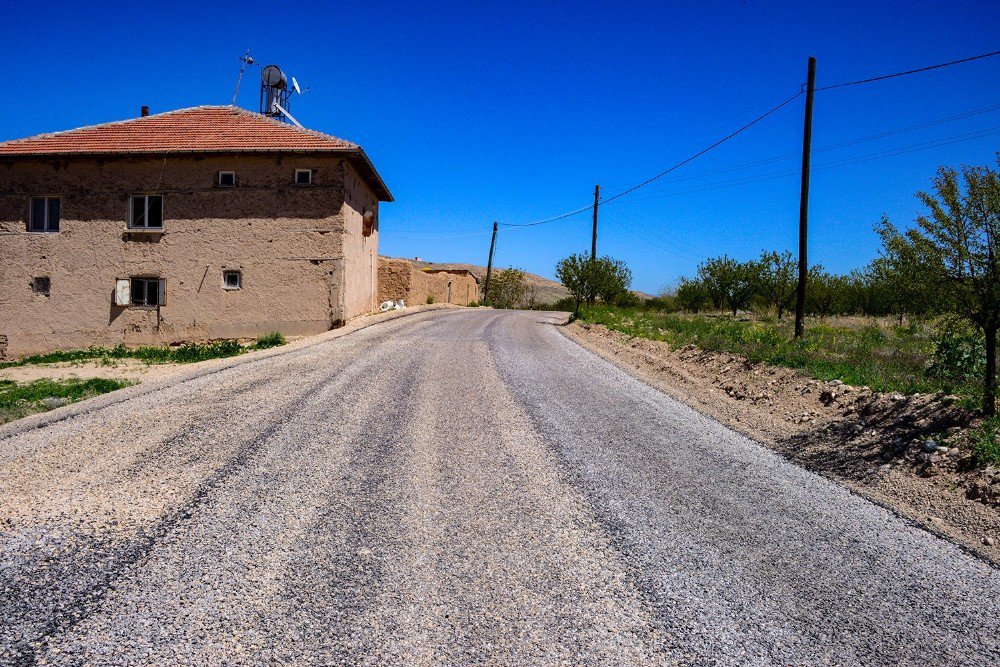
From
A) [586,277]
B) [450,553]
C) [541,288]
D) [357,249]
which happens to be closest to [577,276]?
[586,277]

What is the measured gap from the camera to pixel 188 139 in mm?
19531

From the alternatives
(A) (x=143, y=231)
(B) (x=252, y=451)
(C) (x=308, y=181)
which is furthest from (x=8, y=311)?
(B) (x=252, y=451)

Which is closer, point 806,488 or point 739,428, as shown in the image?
point 806,488

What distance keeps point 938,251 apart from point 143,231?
67.3 feet

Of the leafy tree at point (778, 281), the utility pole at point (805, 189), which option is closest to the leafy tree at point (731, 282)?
the leafy tree at point (778, 281)

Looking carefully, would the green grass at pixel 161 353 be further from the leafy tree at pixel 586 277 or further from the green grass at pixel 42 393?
the leafy tree at pixel 586 277

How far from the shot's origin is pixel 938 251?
6.50 m

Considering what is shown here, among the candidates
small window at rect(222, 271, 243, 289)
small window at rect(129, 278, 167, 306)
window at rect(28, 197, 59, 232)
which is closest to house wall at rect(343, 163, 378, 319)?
small window at rect(222, 271, 243, 289)

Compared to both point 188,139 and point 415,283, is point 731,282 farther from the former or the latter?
point 188,139

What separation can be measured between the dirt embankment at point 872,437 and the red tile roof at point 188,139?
45.6ft

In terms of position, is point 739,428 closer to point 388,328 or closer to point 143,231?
point 388,328

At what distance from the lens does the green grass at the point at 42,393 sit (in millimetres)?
9023

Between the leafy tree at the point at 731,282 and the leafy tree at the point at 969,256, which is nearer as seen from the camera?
the leafy tree at the point at 969,256

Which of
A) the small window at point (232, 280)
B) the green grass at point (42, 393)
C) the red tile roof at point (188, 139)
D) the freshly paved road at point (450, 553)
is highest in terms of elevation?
the red tile roof at point (188, 139)
